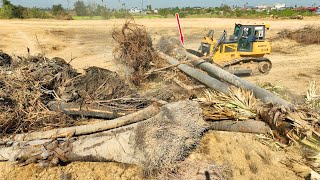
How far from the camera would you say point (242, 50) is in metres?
13.5

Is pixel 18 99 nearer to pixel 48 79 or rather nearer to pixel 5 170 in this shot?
pixel 48 79

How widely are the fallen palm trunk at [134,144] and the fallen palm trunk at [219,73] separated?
1.81 metres

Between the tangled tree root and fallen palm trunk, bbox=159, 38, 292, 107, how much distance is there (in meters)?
1.18

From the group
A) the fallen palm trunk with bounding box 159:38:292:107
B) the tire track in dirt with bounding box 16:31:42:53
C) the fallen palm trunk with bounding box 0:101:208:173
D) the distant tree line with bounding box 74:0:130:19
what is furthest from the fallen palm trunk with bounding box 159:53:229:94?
the distant tree line with bounding box 74:0:130:19

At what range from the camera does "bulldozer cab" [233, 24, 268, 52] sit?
13.3 meters

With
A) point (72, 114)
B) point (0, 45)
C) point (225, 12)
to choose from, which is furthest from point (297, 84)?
point (225, 12)

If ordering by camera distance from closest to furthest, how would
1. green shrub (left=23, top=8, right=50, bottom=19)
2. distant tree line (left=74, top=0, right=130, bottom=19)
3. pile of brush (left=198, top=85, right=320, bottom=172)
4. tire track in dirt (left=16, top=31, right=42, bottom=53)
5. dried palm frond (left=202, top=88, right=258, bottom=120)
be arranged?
1. pile of brush (left=198, top=85, right=320, bottom=172)
2. dried palm frond (left=202, top=88, right=258, bottom=120)
3. tire track in dirt (left=16, top=31, right=42, bottom=53)
4. green shrub (left=23, top=8, right=50, bottom=19)
5. distant tree line (left=74, top=0, right=130, bottom=19)

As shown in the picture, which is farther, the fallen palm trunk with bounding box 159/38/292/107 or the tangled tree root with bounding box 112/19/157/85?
the tangled tree root with bounding box 112/19/157/85

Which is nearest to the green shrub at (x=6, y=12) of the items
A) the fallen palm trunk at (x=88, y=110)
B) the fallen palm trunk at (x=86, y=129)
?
the fallen palm trunk at (x=88, y=110)

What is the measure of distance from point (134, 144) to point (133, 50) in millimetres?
5939

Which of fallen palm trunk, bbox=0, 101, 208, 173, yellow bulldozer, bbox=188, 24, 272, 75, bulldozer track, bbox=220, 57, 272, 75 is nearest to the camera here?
fallen palm trunk, bbox=0, 101, 208, 173

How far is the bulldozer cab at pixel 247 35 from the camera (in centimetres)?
1333

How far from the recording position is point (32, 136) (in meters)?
5.72

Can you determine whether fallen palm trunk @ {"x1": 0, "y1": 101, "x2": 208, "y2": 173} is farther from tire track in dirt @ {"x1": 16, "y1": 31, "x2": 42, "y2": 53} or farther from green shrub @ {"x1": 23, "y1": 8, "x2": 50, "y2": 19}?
green shrub @ {"x1": 23, "y1": 8, "x2": 50, "y2": 19}
